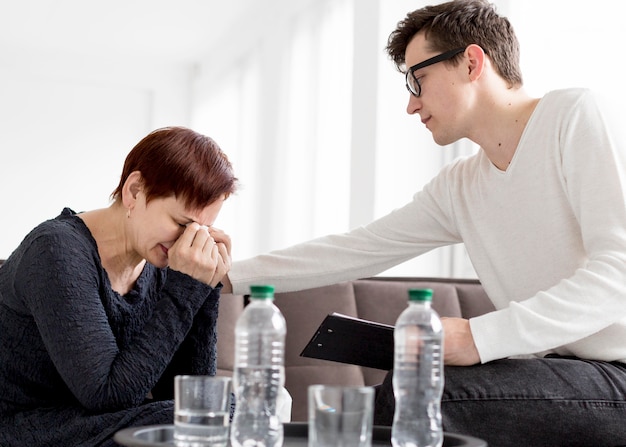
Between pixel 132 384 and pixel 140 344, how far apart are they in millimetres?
79

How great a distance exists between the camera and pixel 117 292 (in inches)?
72.1

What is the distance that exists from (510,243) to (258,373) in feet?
2.92

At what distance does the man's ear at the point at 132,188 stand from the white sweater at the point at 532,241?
1.29ft

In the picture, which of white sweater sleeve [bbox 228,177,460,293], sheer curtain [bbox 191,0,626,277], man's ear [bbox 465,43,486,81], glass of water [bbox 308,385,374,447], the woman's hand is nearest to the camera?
glass of water [bbox 308,385,374,447]

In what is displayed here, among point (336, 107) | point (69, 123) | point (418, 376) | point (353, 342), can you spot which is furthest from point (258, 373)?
point (69, 123)

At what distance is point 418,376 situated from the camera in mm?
1252

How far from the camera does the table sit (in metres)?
1.13

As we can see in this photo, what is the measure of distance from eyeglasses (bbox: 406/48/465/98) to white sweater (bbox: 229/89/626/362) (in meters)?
0.23

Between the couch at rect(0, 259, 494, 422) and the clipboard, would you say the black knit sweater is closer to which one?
the clipboard

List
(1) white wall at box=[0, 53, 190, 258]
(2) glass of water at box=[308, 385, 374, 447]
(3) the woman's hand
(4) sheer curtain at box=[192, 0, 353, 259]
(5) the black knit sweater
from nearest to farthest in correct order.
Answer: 1. (2) glass of water at box=[308, 385, 374, 447]
2. (5) the black knit sweater
3. (3) the woman's hand
4. (4) sheer curtain at box=[192, 0, 353, 259]
5. (1) white wall at box=[0, 53, 190, 258]

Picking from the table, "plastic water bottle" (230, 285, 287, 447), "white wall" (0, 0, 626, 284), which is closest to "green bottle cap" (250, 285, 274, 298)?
"plastic water bottle" (230, 285, 287, 447)

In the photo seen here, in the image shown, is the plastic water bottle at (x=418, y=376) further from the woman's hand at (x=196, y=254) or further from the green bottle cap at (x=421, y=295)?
the woman's hand at (x=196, y=254)

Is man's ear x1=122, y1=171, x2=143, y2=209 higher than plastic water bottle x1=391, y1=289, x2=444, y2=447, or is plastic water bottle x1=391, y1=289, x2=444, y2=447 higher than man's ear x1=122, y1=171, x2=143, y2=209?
man's ear x1=122, y1=171, x2=143, y2=209

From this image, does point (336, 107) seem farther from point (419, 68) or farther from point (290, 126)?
point (419, 68)
